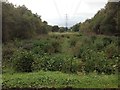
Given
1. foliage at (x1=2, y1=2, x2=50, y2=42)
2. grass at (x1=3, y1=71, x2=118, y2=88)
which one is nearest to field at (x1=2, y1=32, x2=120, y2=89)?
grass at (x1=3, y1=71, x2=118, y2=88)

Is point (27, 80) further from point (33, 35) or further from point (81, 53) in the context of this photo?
point (33, 35)

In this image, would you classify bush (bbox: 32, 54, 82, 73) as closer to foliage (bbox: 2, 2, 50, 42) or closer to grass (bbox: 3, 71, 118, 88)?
grass (bbox: 3, 71, 118, 88)

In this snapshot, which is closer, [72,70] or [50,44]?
[72,70]

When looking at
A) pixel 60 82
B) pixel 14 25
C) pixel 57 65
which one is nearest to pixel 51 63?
pixel 57 65

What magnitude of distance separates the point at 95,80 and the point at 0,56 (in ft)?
15.1

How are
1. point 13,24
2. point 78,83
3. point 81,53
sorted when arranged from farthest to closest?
point 13,24 < point 81,53 < point 78,83

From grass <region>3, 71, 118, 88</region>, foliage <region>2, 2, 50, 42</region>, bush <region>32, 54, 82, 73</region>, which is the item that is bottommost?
grass <region>3, 71, 118, 88</region>

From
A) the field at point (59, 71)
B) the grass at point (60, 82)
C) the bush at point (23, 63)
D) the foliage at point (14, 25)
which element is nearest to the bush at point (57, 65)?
the field at point (59, 71)

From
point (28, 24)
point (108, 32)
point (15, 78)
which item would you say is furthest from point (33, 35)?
point (15, 78)

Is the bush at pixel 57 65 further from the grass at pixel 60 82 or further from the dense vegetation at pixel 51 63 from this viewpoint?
the grass at pixel 60 82

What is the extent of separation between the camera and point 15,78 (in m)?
7.38

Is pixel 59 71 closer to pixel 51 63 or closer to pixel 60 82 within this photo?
pixel 51 63

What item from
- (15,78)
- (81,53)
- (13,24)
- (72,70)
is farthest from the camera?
(13,24)

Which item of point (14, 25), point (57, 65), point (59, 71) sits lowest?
point (59, 71)
